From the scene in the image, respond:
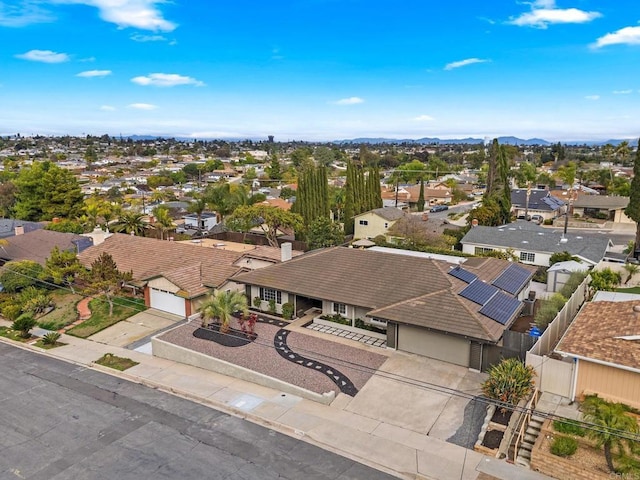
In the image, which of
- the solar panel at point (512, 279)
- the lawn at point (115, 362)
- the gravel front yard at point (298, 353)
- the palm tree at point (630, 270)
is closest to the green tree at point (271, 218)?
the gravel front yard at point (298, 353)

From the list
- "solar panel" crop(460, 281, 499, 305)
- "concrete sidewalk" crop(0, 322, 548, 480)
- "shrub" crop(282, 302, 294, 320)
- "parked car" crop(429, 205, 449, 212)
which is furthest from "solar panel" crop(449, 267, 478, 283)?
"parked car" crop(429, 205, 449, 212)

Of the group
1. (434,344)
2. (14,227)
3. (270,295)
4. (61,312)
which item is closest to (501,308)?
(434,344)

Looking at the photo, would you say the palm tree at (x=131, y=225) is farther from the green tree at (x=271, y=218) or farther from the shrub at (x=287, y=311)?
the shrub at (x=287, y=311)

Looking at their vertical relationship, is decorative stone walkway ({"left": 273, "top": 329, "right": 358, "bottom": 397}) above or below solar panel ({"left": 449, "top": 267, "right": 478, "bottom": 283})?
below

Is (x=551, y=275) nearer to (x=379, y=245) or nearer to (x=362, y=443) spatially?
(x=379, y=245)

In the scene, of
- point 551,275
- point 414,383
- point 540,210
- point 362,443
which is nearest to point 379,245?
point 551,275

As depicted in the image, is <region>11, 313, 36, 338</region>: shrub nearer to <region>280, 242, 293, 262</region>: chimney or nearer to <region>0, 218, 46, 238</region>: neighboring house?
<region>280, 242, 293, 262</region>: chimney
